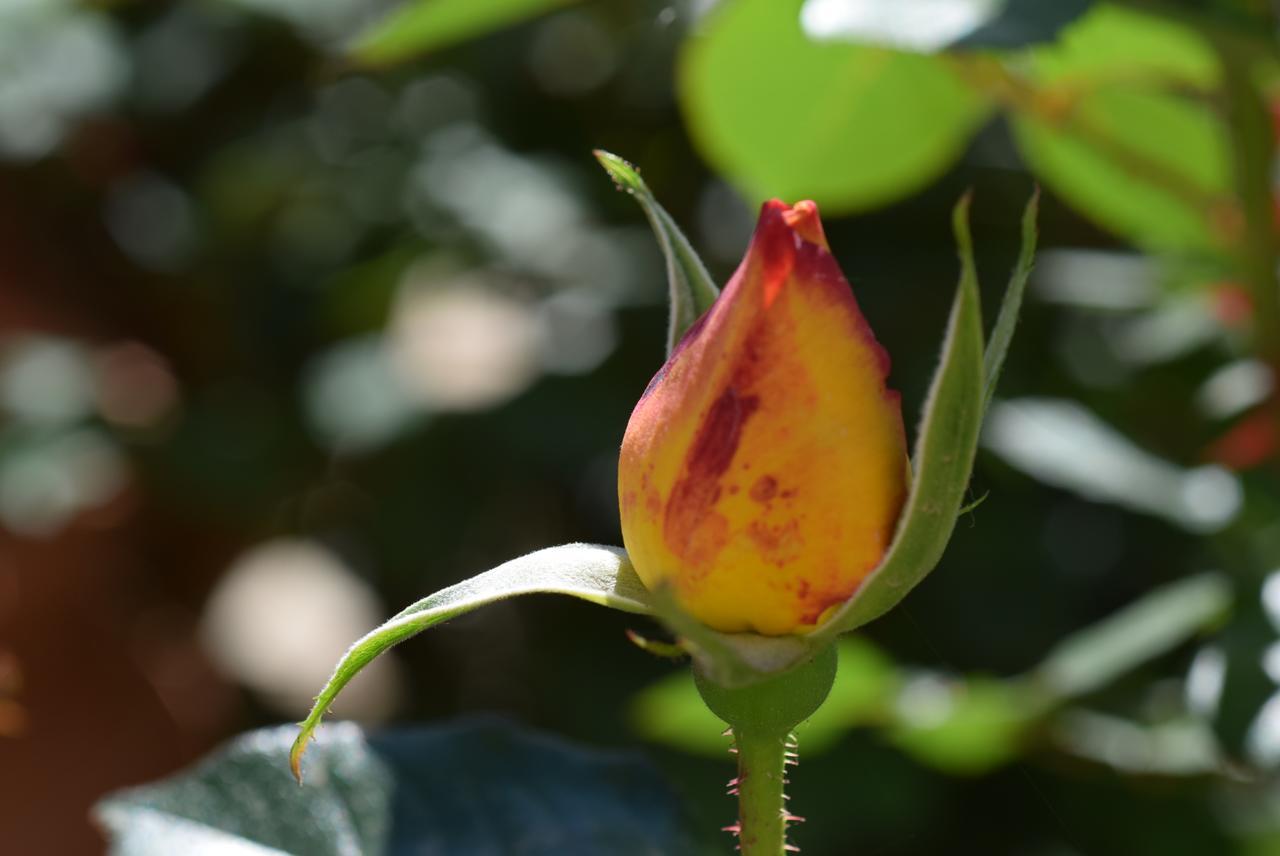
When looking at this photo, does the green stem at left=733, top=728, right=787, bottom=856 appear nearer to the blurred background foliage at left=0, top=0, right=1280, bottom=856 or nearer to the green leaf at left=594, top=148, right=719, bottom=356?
the green leaf at left=594, top=148, right=719, bottom=356

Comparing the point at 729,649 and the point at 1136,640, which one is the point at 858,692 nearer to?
the point at 1136,640

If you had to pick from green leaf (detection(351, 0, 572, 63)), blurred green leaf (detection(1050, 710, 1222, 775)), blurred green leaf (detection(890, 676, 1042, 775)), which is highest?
green leaf (detection(351, 0, 572, 63))

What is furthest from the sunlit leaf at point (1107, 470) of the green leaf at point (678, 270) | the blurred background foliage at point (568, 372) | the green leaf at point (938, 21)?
the green leaf at point (678, 270)

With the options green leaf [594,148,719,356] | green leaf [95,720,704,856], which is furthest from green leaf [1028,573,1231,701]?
green leaf [594,148,719,356]

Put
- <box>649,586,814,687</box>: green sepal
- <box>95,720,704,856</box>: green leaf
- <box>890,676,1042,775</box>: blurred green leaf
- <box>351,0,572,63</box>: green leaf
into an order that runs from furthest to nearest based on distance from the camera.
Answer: <box>890,676,1042,775</box>: blurred green leaf
<box>351,0,572,63</box>: green leaf
<box>95,720,704,856</box>: green leaf
<box>649,586,814,687</box>: green sepal

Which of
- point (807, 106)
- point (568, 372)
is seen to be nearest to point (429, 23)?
point (807, 106)

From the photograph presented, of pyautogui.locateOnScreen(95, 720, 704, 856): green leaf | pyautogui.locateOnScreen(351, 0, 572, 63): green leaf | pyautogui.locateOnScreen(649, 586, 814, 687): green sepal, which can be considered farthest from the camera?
pyautogui.locateOnScreen(351, 0, 572, 63): green leaf

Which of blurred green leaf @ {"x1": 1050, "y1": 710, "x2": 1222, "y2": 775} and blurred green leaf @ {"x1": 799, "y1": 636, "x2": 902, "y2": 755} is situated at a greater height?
blurred green leaf @ {"x1": 799, "y1": 636, "x2": 902, "y2": 755}

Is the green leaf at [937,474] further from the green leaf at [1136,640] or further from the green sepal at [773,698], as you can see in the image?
the green leaf at [1136,640]
